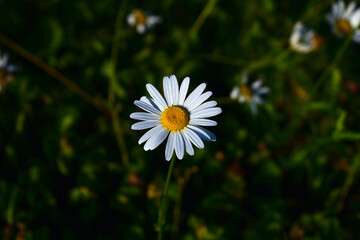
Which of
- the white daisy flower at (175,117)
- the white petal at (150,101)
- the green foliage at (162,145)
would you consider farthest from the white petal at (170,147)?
the green foliage at (162,145)

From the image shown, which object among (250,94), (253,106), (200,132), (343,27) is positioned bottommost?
(200,132)

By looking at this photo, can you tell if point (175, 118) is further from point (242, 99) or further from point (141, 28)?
point (141, 28)

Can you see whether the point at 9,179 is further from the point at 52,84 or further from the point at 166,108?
the point at 166,108

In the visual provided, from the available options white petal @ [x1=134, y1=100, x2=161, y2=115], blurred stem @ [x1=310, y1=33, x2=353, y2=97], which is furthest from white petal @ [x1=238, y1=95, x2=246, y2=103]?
white petal @ [x1=134, y1=100, x2=161, y2=115]

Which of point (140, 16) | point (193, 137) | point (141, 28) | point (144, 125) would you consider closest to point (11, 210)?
point (144, 125)

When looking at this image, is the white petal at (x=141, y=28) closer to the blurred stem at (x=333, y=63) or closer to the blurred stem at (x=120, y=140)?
the blurred stem at (x=120, y=140)

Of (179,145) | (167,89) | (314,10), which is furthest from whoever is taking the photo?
(314,10)

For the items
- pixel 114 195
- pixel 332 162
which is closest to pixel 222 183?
pixel 114 195
